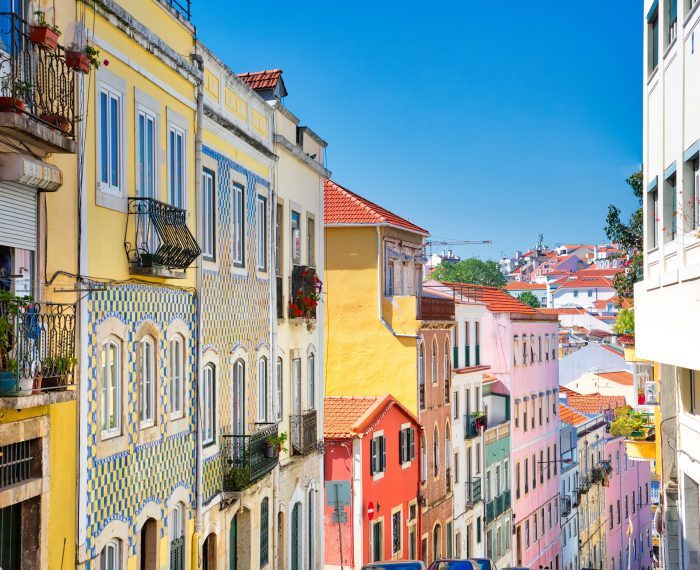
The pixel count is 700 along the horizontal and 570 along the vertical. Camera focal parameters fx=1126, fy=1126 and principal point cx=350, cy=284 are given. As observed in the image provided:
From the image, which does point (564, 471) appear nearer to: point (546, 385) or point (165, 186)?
point (546, 385)

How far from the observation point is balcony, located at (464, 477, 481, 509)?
4362cm

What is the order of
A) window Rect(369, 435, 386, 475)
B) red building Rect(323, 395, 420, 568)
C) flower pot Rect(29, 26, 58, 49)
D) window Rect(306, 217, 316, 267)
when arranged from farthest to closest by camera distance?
window Rect(369, 435, 386, 475) < red building Rect(323, 395, 420, 568) < window Rect(306, 217, 316, 267) < flower pot Rect(29, 26, 58, 49)

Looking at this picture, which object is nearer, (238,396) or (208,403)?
(208,403)

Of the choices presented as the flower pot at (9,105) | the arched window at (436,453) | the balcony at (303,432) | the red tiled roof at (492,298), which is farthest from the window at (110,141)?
the red tiled roof at (492,298)

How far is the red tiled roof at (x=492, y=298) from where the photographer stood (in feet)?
165

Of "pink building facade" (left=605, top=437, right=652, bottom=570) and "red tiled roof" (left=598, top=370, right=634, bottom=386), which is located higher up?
"red tiled roof" (left=598, top=370, right=634, bottom=386)

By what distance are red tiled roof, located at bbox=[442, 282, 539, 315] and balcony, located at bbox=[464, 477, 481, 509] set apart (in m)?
8.33

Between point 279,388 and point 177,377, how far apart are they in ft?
21.9

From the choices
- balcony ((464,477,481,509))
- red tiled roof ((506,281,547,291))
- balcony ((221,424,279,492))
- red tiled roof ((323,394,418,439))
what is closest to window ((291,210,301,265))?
balcony ((221,424,279,492))

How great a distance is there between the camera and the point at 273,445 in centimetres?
2136

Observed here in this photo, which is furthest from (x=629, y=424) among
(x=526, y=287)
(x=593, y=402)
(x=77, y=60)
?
(x=526, y=287)

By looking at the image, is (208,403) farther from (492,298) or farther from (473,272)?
(473,272)

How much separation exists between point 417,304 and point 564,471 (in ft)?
92.5

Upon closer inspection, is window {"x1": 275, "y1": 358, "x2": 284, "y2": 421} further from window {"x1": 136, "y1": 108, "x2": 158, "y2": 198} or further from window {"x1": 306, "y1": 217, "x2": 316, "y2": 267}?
window {"x1": 136, "y1": 108, "x2": 158, "y2": 198}
